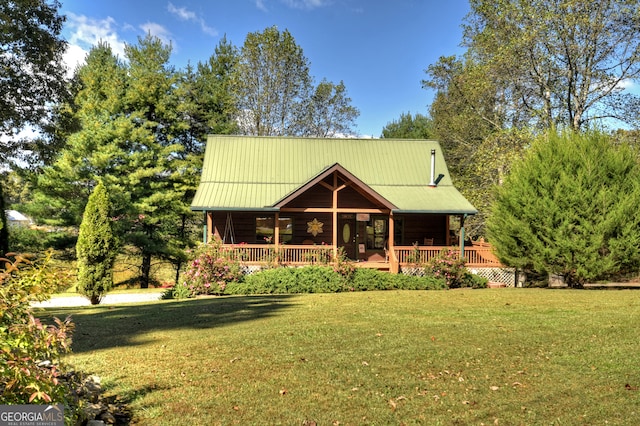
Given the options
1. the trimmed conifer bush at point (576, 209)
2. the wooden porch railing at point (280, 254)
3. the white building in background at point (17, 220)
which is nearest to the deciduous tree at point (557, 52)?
the trimmed conifer bush at point (576, 209)

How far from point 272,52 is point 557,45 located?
19.0m

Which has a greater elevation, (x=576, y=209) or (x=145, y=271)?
(x=576, y=209)

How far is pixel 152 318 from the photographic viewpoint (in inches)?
398

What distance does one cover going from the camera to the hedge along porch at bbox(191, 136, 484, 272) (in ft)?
60.2

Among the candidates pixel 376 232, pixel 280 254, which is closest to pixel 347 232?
pixel 376 232

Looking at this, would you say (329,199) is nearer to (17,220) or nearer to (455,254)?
(455,254)

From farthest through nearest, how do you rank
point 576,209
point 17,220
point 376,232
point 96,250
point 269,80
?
point 17,220 → point 269,80 → point 376,232 → point 96,250 → point 576,209

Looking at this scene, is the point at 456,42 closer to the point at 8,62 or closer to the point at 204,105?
the point at 204,105

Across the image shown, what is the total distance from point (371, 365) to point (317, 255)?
11.9 m

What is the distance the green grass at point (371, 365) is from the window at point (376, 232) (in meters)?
10.8

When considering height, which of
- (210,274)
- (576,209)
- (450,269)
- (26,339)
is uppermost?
(576,209)

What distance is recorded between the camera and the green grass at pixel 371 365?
14.9 ft

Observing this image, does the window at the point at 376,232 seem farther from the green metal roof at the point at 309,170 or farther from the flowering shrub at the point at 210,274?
the flowering shrub at the point at 210,274

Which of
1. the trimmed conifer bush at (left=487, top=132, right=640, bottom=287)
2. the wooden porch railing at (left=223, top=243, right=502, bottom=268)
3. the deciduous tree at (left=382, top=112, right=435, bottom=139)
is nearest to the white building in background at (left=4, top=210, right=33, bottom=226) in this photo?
the wooden porch railing at (left=223, top=243, right=502, bottom=268)
